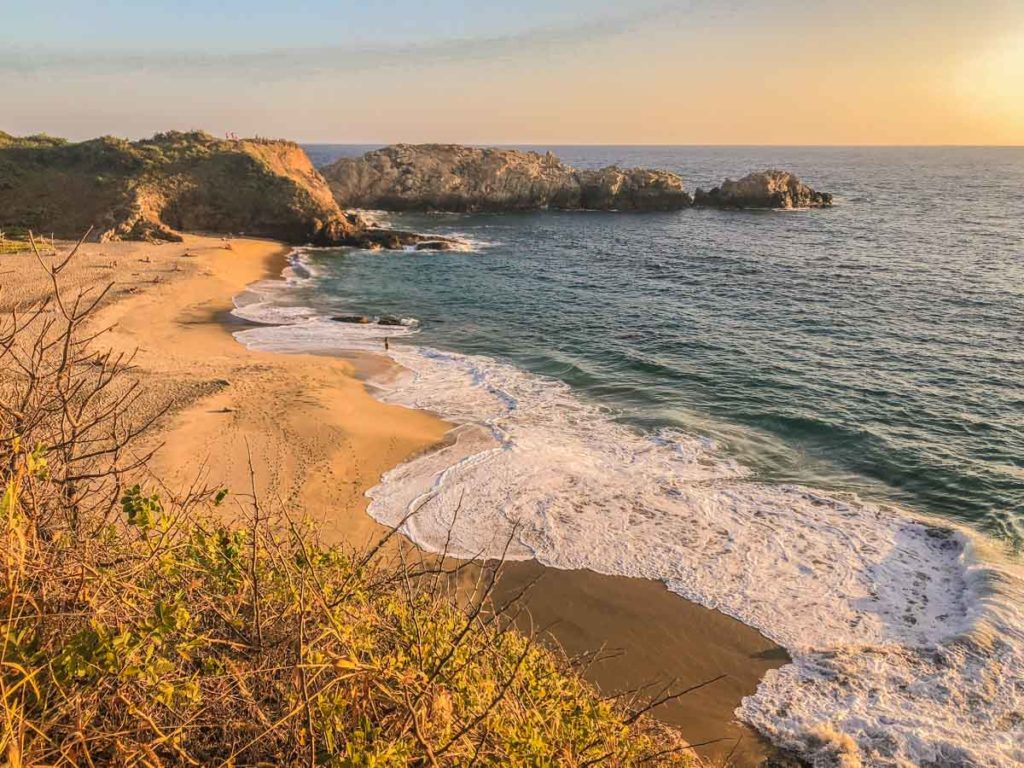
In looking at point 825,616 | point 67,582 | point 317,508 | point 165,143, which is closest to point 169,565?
point 67,582

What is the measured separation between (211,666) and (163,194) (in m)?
53.3

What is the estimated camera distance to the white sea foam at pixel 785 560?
926cm

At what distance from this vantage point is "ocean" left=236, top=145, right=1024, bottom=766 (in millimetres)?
10195

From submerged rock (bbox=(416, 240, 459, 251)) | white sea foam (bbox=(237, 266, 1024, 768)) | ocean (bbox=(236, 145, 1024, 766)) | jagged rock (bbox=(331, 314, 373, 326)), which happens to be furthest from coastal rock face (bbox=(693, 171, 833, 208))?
white sea foam (bbox=(237, 266, 1024, 768))

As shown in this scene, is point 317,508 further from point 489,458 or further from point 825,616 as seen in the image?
point 825,616

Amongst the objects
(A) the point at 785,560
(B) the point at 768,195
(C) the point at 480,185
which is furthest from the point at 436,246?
(B) the point at 768,195

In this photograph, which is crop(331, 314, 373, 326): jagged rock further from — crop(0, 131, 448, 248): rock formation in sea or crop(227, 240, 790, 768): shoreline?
crop(0, 131, 448, 248): rock formation in sea

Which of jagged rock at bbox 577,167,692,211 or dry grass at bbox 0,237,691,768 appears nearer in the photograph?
dry grass at bbox 0,237,691,768

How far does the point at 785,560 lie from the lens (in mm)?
12820

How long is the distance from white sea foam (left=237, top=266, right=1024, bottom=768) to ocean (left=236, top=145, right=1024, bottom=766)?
5 centimetres

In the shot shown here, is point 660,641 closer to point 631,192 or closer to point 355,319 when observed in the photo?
point 355,319

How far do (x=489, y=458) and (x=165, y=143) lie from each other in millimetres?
54644

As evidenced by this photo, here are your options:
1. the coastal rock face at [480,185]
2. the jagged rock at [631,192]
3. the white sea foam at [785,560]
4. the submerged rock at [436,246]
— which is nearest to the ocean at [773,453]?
the white sea foam at [785,560]

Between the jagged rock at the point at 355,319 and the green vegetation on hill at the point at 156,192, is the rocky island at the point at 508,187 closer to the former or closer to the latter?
the green vegetation on hill at the point at 156,192
